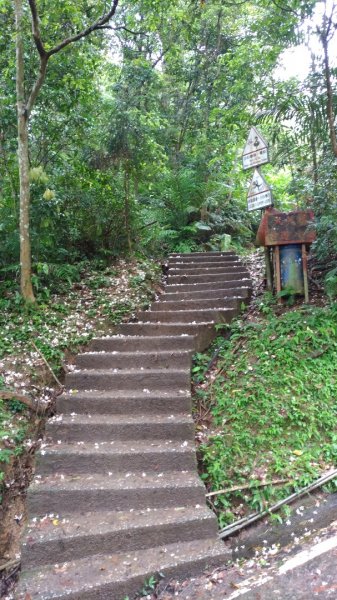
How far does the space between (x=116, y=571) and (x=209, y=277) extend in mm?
4786

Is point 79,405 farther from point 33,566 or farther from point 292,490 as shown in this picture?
point 292,490

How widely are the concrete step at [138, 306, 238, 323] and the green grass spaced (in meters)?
0.46

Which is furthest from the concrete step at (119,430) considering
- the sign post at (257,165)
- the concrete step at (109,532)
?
the sign post at (257,165)

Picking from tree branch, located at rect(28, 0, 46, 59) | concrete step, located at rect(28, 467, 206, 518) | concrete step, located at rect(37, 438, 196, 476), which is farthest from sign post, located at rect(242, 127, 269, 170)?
concrete step, located at rect(28, 467, 206, 518)

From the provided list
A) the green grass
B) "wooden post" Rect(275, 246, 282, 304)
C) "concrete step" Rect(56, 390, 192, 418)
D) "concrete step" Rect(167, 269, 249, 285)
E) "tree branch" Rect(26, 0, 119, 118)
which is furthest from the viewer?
"concrete step" Rect(167, 269, 249, 285)

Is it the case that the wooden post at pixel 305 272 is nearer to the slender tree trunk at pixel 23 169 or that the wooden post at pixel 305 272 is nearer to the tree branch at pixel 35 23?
the slender tree trunk at pixel 23 169

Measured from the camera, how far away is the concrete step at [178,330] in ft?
16.6

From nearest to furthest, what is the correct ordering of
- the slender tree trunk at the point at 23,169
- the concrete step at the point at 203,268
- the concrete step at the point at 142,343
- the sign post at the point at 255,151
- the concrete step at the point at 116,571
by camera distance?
the concrete step at the point at 116,571, the concrete step at the point at 142,343, the sign post at the point at 255,151, the slender tree trunk at the point at 23,169, the concrete step at the point at 203,268

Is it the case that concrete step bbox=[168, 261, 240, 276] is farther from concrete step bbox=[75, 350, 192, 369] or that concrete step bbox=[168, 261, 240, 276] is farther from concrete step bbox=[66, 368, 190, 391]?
concrete step bbox=[66, 368, 190, 391]

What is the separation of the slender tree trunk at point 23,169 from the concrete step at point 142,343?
1467 mm

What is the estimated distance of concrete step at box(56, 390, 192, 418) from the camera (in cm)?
400

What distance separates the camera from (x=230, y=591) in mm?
2664

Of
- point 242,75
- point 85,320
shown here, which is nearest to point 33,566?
point 85,320

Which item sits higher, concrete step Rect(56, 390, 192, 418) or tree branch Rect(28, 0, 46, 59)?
tree branch Rect(28, 0, 46, 59)
